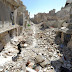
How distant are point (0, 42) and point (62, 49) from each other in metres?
6.73

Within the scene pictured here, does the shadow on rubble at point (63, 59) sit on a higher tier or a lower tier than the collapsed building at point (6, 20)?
lower

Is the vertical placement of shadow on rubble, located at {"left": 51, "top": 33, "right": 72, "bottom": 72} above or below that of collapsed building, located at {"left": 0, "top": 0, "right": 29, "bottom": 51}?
below

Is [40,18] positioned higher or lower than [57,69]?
higher

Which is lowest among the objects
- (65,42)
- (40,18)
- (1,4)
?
(65,42)

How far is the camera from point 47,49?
24.3 ft

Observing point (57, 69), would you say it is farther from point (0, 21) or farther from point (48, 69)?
point (0, 21)

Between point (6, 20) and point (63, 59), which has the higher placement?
point (6, 20)

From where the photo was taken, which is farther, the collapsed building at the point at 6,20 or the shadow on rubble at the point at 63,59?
the collapsed building at the point at 6,20

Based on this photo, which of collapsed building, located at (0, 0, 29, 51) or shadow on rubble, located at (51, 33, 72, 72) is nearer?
shadow on rubble, located at (51, 33, 72, 72)

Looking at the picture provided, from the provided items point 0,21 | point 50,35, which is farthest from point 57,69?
point 0,21

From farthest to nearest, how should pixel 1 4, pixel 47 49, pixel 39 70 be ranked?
pixel 47 49
pixel 1 4
pixel 39 70

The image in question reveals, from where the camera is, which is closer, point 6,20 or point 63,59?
point 63,59

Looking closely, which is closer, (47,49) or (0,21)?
(0,21)

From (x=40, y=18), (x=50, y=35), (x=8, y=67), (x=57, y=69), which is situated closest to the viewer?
(x=8, y=67)
